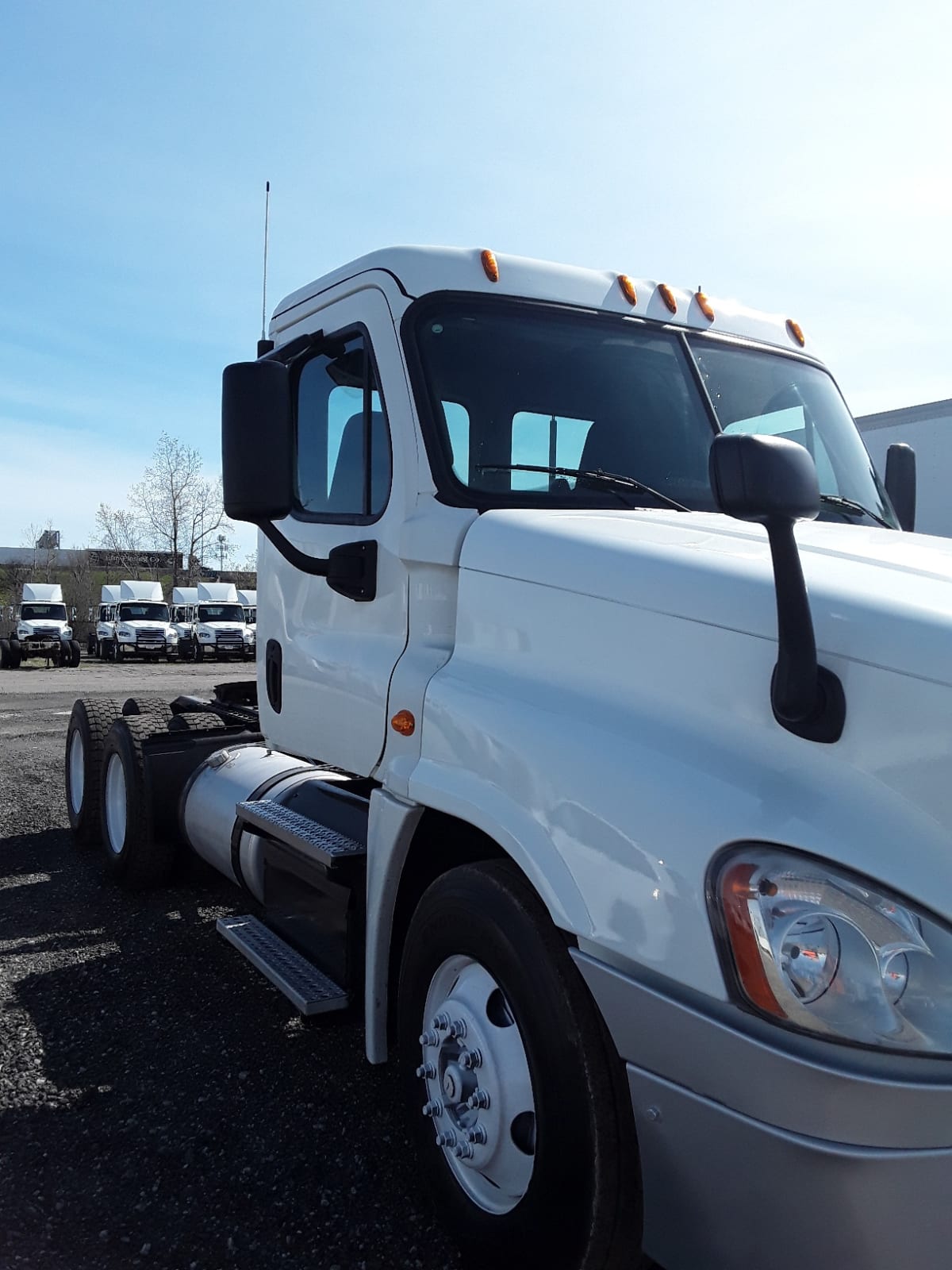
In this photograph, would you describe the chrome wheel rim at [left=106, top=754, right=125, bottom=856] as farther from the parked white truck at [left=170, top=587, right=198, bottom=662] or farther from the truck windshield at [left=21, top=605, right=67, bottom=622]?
the parked white truck at [left=170, top=587, right=198, bottom=662]

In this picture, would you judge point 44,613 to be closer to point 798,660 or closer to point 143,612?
point 143,612

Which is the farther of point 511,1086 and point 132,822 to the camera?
point 132,822

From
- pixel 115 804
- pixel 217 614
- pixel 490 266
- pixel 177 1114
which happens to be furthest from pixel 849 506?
pixel 217 614

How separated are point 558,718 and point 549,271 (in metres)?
1.66

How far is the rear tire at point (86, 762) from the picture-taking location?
6168mm

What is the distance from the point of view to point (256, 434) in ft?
9.20

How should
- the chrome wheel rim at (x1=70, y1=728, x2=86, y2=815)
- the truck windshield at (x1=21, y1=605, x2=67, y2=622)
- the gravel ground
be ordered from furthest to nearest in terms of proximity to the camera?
the truck windshield at (x1=21, y1=605, x2=67, y2=622)
the chrome wheel rim at (x1=70, y1=728, x2=86, y2=815)
the gravel ground

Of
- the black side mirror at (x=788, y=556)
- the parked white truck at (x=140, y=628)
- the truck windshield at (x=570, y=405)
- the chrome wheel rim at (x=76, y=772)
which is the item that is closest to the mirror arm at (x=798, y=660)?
the black side mirror at (x=788, y=556)

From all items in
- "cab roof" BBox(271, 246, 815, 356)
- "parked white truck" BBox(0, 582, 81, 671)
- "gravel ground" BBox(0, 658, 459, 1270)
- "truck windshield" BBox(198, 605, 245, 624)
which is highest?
"cab roof" BBox(271, 246, 815, 356)

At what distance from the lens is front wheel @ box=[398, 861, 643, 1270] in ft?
6.54

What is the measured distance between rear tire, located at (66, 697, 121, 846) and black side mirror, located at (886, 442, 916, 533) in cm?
455

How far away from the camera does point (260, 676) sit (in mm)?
3867

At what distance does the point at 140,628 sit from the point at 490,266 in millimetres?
32635

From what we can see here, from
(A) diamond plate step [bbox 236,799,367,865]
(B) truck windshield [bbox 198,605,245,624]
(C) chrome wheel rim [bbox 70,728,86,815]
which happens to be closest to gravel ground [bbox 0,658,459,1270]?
(A) diamond plate step [bbox 236,799,367,865]
